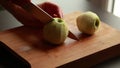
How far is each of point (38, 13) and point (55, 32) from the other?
0.29 feet

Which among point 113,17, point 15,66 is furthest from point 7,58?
point 113,17

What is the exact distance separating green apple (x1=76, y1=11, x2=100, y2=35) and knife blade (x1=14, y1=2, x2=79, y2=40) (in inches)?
1.8

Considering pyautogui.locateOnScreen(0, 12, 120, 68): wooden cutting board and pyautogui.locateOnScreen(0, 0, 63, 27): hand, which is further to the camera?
pyautogui.locateOnScreen(0, 0, 63, 27): hand

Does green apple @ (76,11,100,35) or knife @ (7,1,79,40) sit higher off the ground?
knife @ (7,1,79,40)

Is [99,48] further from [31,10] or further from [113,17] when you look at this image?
[113,17]

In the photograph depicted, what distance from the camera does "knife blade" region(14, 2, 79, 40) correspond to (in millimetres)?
801

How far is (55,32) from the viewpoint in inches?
30.5

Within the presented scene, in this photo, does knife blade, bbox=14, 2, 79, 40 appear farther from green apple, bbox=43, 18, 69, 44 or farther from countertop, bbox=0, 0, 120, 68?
countertop, bbox=0, 0, 120, 68

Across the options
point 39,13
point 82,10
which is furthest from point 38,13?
point 82,10

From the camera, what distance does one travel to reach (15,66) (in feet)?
2.44

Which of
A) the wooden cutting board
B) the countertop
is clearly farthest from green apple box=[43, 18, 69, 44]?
the countertop

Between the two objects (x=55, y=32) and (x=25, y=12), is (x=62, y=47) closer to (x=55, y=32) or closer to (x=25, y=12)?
(x=55, y=32)

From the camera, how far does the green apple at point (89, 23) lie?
32.8 inches

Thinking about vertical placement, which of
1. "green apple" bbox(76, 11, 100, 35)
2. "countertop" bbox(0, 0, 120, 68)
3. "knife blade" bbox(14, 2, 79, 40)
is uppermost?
"knife blade" bbox(14, 2, 79, 40)
